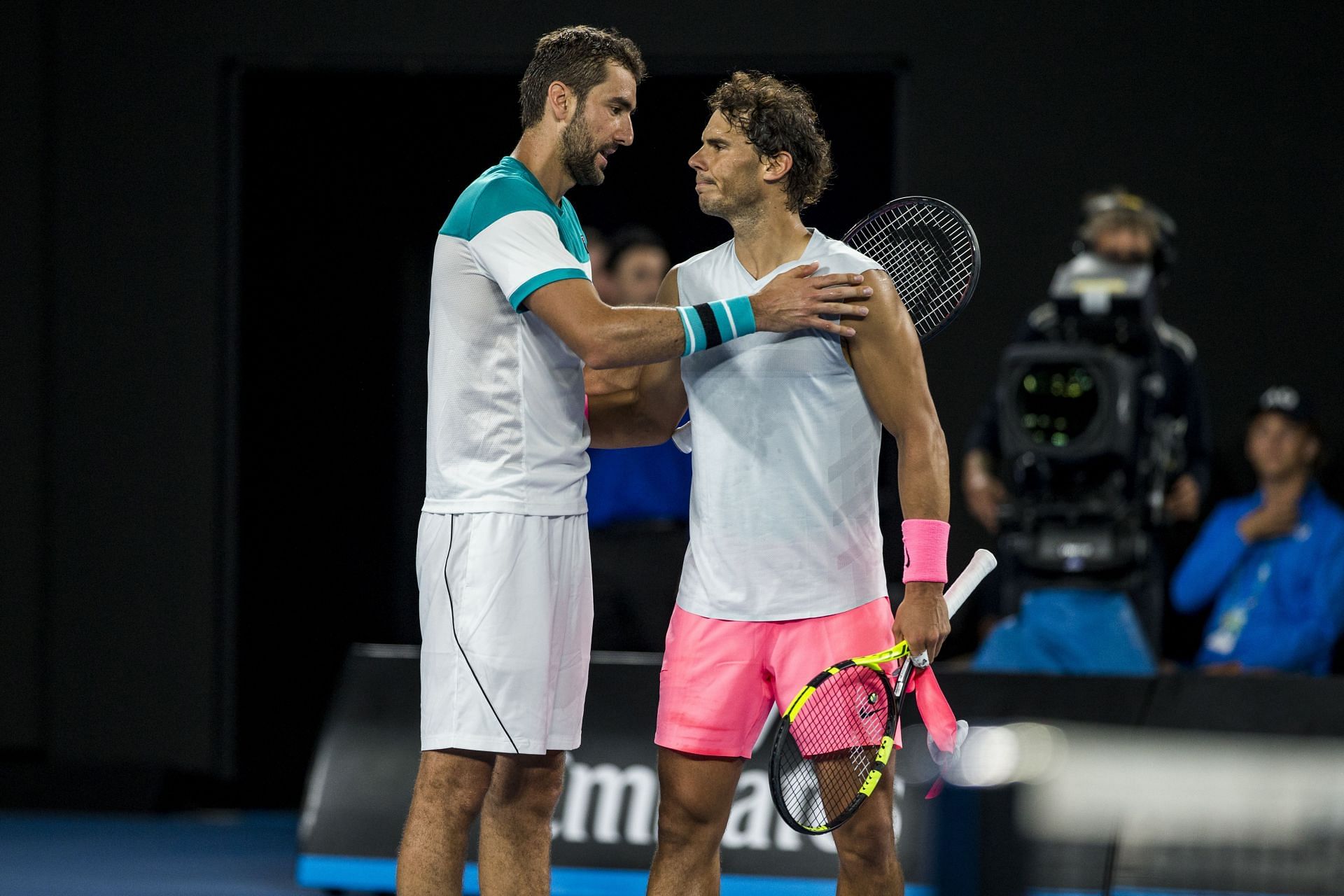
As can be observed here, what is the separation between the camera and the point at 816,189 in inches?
112

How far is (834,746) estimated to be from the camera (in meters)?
2.71

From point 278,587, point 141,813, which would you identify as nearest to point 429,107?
point 278,587

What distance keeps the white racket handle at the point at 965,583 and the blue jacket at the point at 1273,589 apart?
9.32ft

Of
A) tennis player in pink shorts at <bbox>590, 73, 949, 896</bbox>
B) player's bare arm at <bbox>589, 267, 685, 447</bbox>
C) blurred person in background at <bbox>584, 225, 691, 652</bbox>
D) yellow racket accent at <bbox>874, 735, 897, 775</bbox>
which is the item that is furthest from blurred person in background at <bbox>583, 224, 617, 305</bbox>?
yellow racket accent at <bbox>874, 735, 897, 775</bbox>

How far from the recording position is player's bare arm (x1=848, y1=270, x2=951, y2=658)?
2672 millimetres

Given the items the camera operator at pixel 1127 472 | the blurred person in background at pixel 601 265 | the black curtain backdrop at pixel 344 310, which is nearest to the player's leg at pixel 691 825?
the camera operator at pixel 1127 472

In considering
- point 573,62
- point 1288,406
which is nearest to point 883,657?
point 573,62

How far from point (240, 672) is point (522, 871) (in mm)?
4107

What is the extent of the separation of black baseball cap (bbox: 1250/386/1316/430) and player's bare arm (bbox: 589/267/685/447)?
3052 millimetres

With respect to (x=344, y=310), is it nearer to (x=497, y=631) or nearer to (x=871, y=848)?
(x=497, y=631)

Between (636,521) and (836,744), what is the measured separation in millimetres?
2441

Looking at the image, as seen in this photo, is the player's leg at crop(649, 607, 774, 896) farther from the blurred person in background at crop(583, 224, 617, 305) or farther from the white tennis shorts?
the blurred person in background at crop(583, 224, 617, 305)

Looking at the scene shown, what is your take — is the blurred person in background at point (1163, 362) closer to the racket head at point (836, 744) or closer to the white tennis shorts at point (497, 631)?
the racket head at point (836, 744)

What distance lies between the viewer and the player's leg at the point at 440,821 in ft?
9.18
